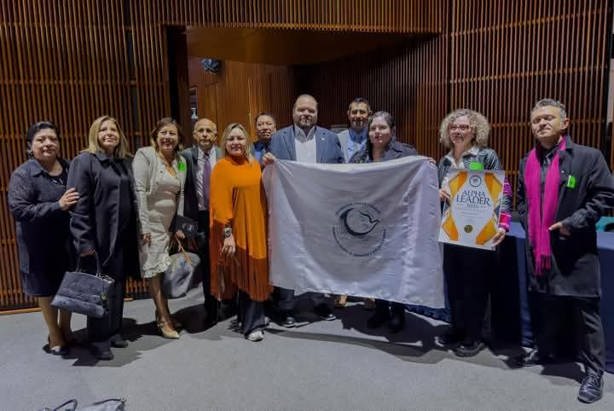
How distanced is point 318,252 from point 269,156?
28.6 inches

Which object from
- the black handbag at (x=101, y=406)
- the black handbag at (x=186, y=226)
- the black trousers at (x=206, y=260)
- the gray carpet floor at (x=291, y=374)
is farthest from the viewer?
the black trousers at (x=206, y=260)

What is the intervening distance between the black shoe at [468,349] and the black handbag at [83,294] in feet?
7.09

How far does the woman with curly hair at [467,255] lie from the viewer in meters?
2.75

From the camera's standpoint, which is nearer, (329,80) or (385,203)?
(385,203)

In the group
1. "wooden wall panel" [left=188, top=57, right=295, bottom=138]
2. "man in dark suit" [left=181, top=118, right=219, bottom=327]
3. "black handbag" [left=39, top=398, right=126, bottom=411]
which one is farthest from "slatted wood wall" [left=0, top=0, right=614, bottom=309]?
"wooden wall panel" [left=188, top=57, right=295, bottom=138]

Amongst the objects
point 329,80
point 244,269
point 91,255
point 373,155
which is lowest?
point 244,269

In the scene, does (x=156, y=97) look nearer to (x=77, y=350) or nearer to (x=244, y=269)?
(x=244, y=269)

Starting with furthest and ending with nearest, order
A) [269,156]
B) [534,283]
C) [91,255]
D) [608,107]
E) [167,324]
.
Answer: [608,107] → [167,324] → [269,156] → [91,255] → [534,283]

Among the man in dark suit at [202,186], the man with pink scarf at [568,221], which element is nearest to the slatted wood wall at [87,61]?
the man in dark suit at [202,186]

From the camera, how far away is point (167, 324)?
3.35m

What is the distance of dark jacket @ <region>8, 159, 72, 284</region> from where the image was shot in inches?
110

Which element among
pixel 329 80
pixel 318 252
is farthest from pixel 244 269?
pixel 329 80

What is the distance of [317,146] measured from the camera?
342 cm

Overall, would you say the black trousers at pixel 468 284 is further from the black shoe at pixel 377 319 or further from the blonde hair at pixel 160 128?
the blonde hair at pixel 160 128
